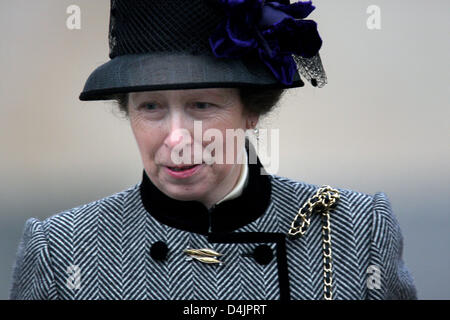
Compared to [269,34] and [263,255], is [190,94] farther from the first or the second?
[263,255]

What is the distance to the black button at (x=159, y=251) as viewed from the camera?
9.07 feet

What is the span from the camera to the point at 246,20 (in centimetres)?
262

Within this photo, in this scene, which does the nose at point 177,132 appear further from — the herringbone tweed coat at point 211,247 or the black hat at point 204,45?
the herringbone tweed coat at point 211,247

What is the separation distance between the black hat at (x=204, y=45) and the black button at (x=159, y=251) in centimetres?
56

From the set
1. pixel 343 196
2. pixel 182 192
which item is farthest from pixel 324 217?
pixel 182 192

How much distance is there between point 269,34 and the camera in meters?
2.66

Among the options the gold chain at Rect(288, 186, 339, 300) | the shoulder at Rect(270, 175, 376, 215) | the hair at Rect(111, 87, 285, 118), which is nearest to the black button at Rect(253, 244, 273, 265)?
the gold chain at Rect(288, 186, 339, 300)

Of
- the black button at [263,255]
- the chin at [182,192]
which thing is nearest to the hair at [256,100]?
the chin at [182,192]

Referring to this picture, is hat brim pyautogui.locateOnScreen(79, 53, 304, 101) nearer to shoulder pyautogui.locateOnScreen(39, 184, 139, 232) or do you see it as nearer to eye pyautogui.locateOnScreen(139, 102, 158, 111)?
eye pyautogui.locateOnScreen(139, 102, 158, 111)

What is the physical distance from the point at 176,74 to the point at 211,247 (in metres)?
0.65

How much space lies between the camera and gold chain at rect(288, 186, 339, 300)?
276 centimetres

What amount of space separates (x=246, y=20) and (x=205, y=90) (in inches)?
10.7

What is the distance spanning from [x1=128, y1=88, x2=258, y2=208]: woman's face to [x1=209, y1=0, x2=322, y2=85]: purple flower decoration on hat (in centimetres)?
16
